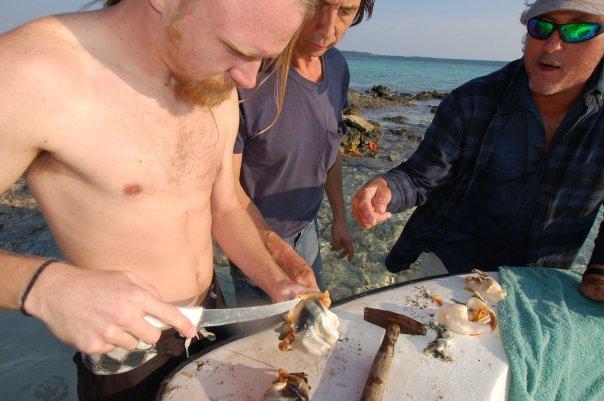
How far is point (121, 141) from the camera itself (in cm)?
150

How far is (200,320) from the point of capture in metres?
1.43

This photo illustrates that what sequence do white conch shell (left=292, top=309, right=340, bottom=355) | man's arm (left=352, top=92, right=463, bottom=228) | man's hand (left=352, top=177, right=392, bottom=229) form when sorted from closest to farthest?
white conch shell (left=292, top=309, right=340, bottom=355), man's hand (left=352, top=177, right=392, bottom=229), man's arm (left=352, top=92, right=463, bottom=228)

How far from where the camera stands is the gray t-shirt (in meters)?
2.27

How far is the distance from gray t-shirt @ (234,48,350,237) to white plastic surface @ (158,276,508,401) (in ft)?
2.98

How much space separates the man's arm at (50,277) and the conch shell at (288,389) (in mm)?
359

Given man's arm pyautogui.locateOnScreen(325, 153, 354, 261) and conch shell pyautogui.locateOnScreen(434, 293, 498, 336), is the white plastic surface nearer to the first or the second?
conch shell pyautogui.locateOnScreen(434, 293, 498, 336)

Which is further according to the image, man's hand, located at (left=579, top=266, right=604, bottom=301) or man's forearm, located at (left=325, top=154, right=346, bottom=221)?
man's forearm, located at (left=325, top=154, right=346, bottom=221)

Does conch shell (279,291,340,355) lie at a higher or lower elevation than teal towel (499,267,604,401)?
higher

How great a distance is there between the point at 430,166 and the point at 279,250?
1.26 meters

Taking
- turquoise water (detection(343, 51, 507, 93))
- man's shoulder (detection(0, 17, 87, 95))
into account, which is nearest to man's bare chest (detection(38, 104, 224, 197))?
man's shoulder (detection(0, 17, 87, 95))

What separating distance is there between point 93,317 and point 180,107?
863mm

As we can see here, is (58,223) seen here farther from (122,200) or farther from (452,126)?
(452,126)

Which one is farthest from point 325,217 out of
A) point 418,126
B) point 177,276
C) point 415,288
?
point 418,126

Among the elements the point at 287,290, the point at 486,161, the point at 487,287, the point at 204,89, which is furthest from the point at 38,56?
the point at 486,161
